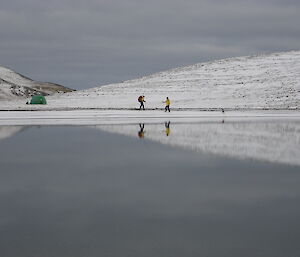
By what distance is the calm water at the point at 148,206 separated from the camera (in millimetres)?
6508

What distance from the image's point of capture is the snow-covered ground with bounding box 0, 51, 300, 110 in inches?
2667

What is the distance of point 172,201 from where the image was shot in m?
9.05

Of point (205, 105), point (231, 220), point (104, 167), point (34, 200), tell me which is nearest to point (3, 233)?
point (34, 200)

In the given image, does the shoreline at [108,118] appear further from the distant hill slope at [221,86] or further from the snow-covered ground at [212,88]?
the distant hill slope at [221,86]

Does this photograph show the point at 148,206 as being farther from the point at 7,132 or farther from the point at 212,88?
the point at 212,88

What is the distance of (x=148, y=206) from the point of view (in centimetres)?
862

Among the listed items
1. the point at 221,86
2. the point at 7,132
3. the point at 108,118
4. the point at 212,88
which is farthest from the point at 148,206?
the point at 221,86

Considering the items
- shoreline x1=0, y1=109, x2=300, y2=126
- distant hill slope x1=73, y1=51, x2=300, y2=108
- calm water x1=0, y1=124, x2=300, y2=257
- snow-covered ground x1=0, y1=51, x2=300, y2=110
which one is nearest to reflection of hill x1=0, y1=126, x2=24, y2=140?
shoreline x1=0, y1=109, x2=300, y2=126

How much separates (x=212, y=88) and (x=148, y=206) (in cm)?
7047

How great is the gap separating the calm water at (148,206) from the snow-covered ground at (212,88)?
48232 mm

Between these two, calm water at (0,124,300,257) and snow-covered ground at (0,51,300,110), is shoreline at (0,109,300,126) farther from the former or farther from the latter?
calm water at (0,124,300,257)

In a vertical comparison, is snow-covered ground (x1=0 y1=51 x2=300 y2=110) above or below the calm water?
above

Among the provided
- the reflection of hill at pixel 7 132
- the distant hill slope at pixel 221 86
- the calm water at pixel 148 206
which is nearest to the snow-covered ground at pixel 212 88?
the distant hill slope at pixel 221 86

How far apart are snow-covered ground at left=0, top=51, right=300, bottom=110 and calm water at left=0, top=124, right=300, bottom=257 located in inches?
1899
